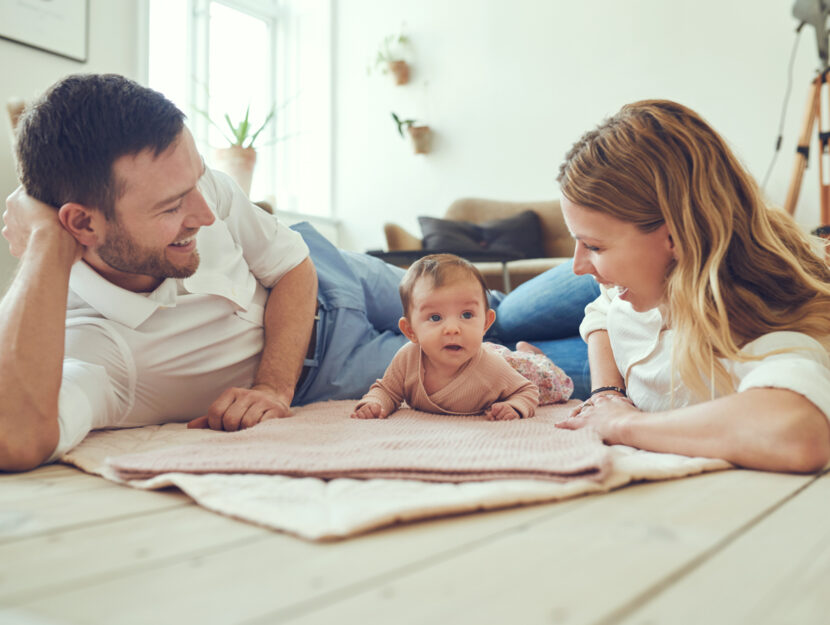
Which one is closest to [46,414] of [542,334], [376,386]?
[376,386]

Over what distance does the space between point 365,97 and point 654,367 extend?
4.56 meters

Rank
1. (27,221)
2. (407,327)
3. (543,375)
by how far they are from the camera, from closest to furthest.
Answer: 1. (27,221)
2. (407,327)
3. (543,375)

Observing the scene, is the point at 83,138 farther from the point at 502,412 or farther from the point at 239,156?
the point at 239,156

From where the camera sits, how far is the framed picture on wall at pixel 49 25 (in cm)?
315

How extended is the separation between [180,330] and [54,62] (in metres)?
2.58

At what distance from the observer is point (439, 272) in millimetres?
1489

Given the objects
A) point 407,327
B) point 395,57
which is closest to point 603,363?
point 407,327

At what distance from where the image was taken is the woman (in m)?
0.97

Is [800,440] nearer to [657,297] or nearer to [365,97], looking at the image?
[657,297]

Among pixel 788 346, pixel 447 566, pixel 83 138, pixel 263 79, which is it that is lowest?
pixel 447 566

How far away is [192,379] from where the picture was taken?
4.75 feet

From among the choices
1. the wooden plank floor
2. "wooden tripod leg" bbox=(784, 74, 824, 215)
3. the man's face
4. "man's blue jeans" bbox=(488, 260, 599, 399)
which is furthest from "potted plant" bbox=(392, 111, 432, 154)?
the wooden plank floor

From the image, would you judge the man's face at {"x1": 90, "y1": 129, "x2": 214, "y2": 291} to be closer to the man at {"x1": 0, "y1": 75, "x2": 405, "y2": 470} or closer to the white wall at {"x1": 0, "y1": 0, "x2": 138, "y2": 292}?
the man at {"x1": 0, "y1": 75, "x2": 405, "y2": 470}

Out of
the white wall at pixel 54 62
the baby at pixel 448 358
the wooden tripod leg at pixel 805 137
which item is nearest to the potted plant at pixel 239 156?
the white wall at pixel 54 62
